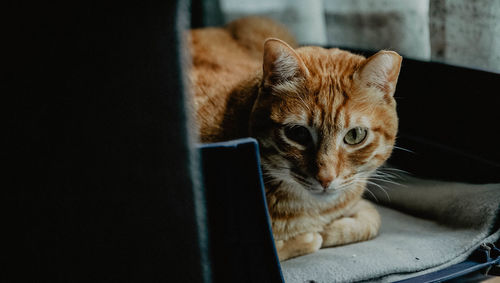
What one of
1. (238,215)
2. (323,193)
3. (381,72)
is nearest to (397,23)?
(381,72)

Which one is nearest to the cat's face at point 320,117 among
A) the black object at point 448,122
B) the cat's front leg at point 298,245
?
the cat's front leg at point 298,245

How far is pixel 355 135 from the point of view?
3.59 ft

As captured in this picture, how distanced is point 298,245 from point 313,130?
0.32 meters

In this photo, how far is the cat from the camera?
1.05 metres

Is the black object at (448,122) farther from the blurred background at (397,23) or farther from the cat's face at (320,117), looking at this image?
the cat's face at (320,117)

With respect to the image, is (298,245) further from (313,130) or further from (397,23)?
(397,23)

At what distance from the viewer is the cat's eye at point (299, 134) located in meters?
1.07

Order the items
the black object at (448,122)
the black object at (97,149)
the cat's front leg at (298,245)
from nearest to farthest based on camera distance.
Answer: the black object at (97,149) → the cat's front leg at (298,245) → the black object at (448,122)

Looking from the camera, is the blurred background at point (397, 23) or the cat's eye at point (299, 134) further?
the blurred background at point (397, 23)

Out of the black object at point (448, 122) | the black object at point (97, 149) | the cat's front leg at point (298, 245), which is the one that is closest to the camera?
the black object at point (97, 149)

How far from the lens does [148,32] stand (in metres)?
0.59

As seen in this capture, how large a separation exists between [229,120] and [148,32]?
0.64 metres

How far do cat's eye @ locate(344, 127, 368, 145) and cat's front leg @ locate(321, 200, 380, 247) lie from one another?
0.93 feet

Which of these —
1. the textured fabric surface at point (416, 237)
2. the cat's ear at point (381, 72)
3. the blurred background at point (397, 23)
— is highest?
the blurred background at point (397, 23)
